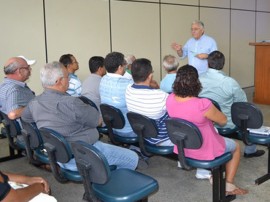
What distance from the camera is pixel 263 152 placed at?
3.75 meters

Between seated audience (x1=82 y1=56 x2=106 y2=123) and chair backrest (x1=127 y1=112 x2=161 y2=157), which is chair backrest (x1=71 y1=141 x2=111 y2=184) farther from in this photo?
seated audience (x1=82 y1=56 x2=106 y2=123)

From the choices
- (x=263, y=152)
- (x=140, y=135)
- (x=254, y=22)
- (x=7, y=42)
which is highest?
(x=254, y=22)

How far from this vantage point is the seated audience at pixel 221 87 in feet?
10.3

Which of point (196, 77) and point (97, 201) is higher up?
point (196, 77)

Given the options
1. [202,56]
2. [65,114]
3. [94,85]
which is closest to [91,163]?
[65,114]

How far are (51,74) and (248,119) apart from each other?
5.35 ft

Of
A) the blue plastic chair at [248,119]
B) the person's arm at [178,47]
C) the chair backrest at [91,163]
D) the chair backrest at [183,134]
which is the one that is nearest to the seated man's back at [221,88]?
the blue plastic chair at [248,119]

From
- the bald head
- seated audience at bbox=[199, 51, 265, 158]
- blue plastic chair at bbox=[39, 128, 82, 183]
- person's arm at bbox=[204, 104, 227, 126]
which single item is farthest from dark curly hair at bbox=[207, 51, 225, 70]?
the bald head

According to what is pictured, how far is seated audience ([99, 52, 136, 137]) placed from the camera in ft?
10.4

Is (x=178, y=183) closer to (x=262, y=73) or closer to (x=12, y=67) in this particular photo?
(x=12, y=67)

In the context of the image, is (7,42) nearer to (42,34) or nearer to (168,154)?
(42,34)

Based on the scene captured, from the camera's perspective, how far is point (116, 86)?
318 centimetres

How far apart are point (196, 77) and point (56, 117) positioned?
104 centimetres

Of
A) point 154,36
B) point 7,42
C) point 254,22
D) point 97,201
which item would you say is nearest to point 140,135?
point 97,201
